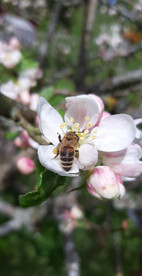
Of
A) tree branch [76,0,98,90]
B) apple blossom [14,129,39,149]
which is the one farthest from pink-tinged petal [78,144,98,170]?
tree branch [76,0,98,90]

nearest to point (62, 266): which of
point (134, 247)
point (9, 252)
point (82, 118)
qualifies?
point (9, 252)

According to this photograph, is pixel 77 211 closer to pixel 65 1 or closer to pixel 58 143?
pixel 58 143

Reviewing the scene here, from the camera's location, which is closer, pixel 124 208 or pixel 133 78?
pixel 133 78

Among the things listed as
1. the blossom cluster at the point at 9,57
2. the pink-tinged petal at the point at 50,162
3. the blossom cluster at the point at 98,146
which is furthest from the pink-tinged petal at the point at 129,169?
the blossom cluster at the point at 9,57

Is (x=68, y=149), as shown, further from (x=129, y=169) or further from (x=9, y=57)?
(x=9, y=57)

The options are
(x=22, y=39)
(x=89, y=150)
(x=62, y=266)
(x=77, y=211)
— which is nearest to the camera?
(x=89, y=150)

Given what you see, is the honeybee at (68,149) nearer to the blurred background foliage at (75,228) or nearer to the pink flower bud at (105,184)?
the pink flower bud at (105,184)

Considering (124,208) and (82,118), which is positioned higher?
(82,118)

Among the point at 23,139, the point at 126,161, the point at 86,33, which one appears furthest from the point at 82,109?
the point at 86,33

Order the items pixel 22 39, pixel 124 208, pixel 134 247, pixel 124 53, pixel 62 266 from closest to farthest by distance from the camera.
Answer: pixel 124 53 < pixel 124 208 < pixel 62 266 < pixel 134 247 < pixel 22 39
